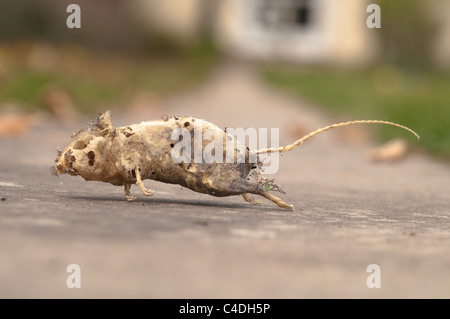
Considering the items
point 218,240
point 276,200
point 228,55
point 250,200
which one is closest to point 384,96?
point 250,200

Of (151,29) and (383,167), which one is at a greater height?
(151,29)

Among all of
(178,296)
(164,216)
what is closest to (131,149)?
(164,216)

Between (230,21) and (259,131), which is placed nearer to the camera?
(259,131)

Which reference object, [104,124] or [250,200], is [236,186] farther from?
[104,124]

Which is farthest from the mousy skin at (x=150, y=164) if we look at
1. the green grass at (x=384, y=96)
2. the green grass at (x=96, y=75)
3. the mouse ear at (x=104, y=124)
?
the green grass at (x=96, y=75)

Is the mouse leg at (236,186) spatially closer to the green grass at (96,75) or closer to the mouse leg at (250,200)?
the mouse leg at (250,200)

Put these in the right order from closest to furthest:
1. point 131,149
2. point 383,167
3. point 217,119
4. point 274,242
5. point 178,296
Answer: point 178,296 < point 274,242 < point 131,149 < point 383,167 < point 217,119
